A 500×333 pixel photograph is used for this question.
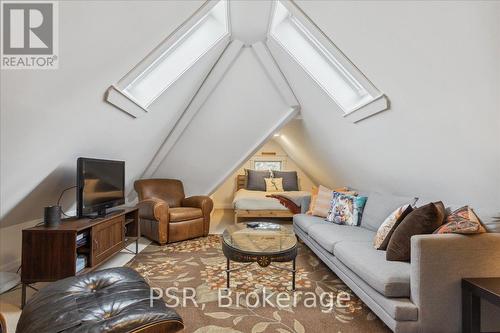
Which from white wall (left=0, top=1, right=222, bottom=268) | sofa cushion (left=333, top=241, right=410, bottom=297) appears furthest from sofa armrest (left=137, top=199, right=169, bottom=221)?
sofa cushion (left=333, top=241, right=410, bottom=297)

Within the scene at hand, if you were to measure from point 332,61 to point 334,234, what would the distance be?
1707 millimetres

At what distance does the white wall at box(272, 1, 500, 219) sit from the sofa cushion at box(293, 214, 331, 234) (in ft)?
3.17

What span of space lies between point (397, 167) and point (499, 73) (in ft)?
4.91

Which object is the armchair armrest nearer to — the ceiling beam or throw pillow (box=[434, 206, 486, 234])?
the ceiling beam

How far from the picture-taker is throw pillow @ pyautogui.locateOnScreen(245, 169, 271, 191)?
237 inches

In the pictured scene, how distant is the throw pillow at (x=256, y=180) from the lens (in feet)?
19.7

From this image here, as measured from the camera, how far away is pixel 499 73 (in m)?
1.35

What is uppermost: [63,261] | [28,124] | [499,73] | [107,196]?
[499,73]

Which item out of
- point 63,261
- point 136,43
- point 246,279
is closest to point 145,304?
point 63,261

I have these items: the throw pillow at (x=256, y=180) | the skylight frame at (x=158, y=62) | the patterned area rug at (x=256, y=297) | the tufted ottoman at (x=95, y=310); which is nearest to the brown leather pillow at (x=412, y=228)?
the patterned area rug at (x=256, y=297)

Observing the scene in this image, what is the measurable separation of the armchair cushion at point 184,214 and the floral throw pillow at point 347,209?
185cm

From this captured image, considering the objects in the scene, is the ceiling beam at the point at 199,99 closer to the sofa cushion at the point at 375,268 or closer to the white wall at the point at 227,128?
the white wall at the point at 227,128

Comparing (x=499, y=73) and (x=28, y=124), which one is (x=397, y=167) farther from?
(x=28, y=124)

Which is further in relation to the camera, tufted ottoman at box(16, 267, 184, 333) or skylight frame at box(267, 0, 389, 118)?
skylight frame at box(267, 0, 389, 118)
